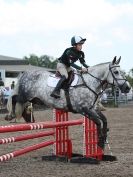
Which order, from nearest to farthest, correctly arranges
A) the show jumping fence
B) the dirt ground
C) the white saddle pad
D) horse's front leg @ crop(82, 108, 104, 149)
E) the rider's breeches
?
the dirt ground → horse's front leg @ crop(82, 108, 104, 149) → the show jumping fence → the rider's breeches → the white saddle pad

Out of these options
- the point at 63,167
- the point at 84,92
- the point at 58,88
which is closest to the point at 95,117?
the point at 84,92

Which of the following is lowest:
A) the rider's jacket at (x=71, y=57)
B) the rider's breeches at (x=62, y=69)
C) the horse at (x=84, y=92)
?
the horse at (x=84, y=92)

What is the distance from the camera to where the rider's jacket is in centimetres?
1001

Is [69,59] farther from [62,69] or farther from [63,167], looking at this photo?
[63,167]

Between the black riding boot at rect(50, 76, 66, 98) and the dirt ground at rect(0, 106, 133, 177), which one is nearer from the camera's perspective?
the dirt ground at rect(0, 106, 133, 177)

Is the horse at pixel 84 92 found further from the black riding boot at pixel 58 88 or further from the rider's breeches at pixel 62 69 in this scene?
the rider's breeches at pixel 62 69

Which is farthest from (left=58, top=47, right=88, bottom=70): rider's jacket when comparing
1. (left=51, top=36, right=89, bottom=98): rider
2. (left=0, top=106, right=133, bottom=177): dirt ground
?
(left=0, top=106, right=133, bottom=177): dirt ground

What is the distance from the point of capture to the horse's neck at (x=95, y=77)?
33.7 feet

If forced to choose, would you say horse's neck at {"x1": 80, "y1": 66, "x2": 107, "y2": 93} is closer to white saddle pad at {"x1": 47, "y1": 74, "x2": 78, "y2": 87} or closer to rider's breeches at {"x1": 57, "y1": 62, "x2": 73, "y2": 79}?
white saddle pad at {"x1": 47, "y1": 74, "x2": 78, "y2": 87}

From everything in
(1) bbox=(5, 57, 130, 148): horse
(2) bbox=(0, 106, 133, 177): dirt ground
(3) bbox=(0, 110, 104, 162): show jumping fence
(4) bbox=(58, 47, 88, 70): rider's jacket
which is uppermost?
(4) bbox=(58, 47, 88, 70): rider's jacket

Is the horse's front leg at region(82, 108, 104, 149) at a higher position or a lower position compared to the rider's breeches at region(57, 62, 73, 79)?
lower

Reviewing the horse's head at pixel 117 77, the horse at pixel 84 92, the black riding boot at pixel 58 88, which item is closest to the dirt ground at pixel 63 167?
the horse at pixel 84 92

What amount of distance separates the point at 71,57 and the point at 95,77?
0.70 metres

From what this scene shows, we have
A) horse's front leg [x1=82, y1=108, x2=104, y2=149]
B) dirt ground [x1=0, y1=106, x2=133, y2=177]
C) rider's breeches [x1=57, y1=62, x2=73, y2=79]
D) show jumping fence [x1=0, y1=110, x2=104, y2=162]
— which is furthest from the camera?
rider's breeches [x1=57, y1=62, x2=73, y2=79]
